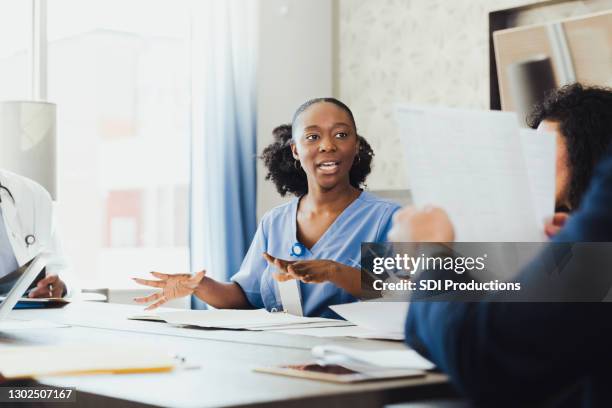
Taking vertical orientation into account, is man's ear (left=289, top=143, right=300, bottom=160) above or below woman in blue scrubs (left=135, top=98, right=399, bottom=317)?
above

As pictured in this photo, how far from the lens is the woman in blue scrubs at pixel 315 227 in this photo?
2121 millimetres

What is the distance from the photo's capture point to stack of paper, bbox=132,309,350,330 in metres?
1.67

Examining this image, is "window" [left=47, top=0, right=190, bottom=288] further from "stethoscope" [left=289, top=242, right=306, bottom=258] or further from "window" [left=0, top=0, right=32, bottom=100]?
"stethoscope" [left=289, top=242, right=306, bottom=258]

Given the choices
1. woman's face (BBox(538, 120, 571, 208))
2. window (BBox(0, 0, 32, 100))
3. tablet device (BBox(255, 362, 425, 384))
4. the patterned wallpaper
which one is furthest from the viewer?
the patterned wallpaper

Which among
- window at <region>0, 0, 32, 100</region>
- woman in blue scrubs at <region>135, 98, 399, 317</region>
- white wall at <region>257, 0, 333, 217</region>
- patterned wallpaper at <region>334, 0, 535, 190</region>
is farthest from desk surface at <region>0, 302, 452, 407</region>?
white wall at <region>257, 0, 333, 217</region>

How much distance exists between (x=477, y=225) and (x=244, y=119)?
368 cm

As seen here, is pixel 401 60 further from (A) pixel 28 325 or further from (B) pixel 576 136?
(B) pixel 576 136

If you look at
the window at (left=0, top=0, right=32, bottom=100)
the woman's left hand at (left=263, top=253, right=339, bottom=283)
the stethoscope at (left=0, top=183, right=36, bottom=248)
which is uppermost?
the window at (left=0, top=0, right=32, bottom=100)

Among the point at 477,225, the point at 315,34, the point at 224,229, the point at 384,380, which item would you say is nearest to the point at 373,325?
the point at 384,380

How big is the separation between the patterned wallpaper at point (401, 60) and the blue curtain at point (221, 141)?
1.99 feet

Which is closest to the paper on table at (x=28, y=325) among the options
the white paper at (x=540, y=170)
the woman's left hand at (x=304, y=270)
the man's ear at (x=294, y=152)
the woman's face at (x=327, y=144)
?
the woman's left hand at (x=304, y=270)

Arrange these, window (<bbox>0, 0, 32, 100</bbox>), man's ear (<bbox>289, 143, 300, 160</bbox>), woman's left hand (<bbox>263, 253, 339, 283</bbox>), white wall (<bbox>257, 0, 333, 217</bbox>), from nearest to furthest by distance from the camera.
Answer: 1. woman's left hand (<bbox>263, 253, 339, 283</bbox>)
2. man's ear (<bbox>289, 143, 300, 160</bbox>)
3. window (<bbox>0, 0, 32, 100</bbox>)
4. white wall (<bbox>257, 0, 333, 217</bbox>)

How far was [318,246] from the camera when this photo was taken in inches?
87.7

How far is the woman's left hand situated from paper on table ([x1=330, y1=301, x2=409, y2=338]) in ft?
0.97
